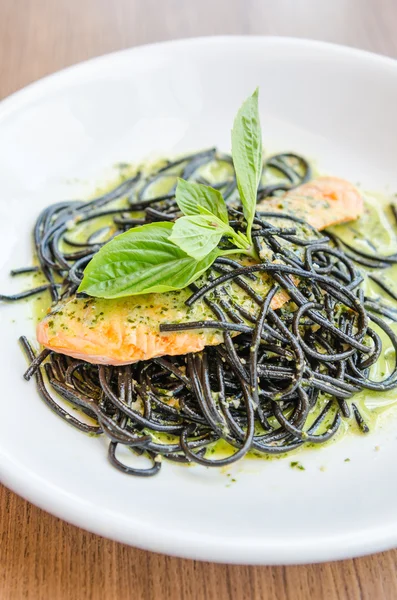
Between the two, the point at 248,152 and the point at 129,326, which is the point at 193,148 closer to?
the point at 248,152

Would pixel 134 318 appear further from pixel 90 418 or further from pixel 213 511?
pixel 213 511

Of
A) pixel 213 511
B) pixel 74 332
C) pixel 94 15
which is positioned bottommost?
pixel 213 511

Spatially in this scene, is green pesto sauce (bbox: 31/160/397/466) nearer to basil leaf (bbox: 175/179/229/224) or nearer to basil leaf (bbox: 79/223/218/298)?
basil leaf (bbox: 79/223/218/298)

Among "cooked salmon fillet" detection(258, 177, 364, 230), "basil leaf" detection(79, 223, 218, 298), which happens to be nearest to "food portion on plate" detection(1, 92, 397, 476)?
"basil leaf" detection(79, 223, 218, 298)

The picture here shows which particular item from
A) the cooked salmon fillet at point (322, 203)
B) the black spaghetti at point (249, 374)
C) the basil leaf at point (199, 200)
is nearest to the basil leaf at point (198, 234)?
the basil leaf at point (199, 200)

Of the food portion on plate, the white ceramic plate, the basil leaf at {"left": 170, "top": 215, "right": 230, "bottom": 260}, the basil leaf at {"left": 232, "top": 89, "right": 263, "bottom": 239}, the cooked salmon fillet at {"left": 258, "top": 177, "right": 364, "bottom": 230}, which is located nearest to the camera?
the white ceramic plate

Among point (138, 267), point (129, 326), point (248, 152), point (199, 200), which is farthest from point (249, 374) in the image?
point (248, 152)

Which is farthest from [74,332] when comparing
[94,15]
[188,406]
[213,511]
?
[94,15]
